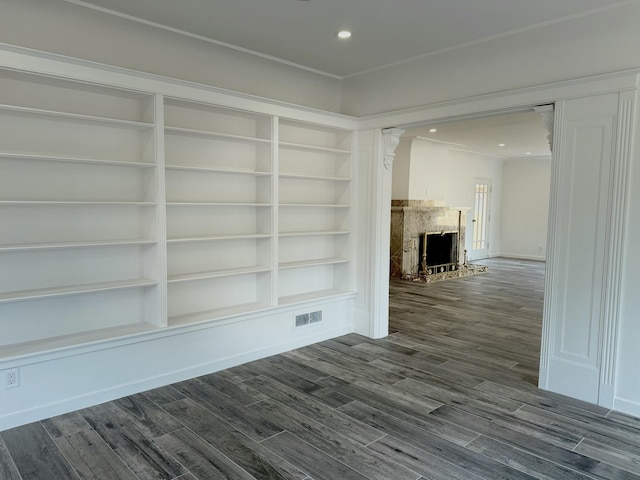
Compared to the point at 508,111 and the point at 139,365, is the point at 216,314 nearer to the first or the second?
the point at 139,365

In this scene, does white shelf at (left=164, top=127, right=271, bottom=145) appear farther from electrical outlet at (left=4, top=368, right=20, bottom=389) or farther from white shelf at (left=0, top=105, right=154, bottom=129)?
electrical outlet at (left=4, top=368, right=20, bottom=389)

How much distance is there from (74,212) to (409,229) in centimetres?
648

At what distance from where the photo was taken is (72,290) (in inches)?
122

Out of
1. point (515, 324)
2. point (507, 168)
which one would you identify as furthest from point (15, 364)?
point (507, 168)

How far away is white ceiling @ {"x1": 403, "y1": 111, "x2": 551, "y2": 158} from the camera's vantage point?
21.6 feet

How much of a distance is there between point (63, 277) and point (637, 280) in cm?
412

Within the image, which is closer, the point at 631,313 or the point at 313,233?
the point at 631,313

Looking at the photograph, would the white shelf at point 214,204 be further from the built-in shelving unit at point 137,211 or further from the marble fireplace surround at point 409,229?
the marble fireplace surround at point 409,229

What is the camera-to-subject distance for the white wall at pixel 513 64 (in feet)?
10.2

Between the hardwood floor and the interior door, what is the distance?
7.25 m

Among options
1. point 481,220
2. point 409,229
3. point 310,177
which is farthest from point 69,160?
point 481,220

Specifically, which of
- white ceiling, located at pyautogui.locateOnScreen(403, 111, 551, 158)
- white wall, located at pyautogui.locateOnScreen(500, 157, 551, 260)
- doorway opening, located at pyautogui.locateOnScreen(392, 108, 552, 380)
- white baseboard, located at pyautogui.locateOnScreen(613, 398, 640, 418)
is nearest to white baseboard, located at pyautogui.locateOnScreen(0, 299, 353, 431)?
white baseboard, located at pyautogui.locateOnScreen(613, 398, 640, 418)

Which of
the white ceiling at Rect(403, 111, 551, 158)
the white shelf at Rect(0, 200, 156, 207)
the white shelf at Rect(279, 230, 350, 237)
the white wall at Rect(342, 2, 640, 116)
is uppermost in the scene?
the white ceiling at Rect(403, 111, 551, 158)

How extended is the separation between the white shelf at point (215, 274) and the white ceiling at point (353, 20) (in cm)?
204
